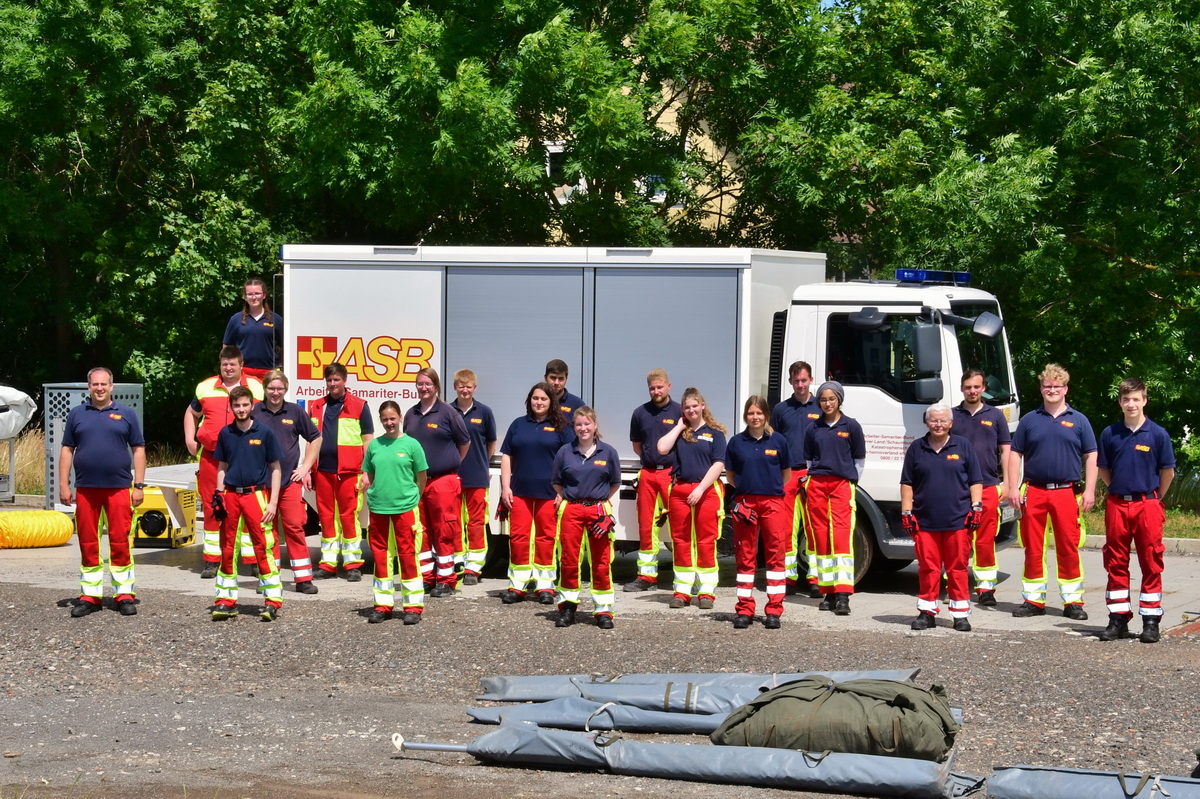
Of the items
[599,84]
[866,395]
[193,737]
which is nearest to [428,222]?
[599,84]

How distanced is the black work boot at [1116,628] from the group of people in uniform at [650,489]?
0.02 meters

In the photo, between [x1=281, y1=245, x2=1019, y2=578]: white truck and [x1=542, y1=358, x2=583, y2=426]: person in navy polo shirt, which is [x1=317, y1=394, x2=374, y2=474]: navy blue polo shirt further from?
[x1=542, y1=358, x2=583, y2=426]: person in navy polo shirt

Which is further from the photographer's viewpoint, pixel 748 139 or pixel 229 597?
pixel 748 139

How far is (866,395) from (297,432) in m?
4.89

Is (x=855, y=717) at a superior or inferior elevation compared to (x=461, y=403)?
inferior

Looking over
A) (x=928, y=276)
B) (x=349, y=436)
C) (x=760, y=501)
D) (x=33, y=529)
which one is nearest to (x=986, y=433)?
(x=928, y=276)

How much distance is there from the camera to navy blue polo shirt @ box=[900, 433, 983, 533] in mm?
11367

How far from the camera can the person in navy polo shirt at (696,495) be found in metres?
11.9

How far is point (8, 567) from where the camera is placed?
14.3 m

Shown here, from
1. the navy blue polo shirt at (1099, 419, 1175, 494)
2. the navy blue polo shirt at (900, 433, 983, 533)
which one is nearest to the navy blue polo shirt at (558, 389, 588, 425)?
the navy blue polo shirt at (900, 433, 983, 533)

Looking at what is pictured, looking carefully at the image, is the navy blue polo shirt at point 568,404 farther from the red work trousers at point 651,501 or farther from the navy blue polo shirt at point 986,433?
the navy blue polo shirt at point 986,433

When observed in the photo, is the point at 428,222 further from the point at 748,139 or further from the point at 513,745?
the point at 513,745

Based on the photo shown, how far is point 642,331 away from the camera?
13.3 meters

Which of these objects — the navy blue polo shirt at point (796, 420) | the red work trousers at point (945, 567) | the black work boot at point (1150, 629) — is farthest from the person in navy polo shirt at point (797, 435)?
the black work boot at point (1150, 629)
